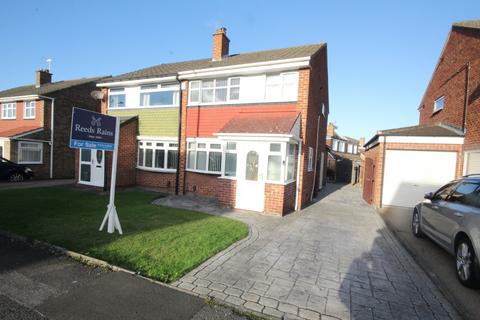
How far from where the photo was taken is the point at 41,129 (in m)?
17.2

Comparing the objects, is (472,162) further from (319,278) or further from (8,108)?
(8,108)

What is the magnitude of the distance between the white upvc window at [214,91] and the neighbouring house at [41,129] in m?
12.3

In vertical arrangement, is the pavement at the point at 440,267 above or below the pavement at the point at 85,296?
below

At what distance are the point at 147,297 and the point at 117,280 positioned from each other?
677mm

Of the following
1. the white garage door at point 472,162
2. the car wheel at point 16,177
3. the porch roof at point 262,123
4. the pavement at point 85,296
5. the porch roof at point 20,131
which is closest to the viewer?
the pavement at point 85,296

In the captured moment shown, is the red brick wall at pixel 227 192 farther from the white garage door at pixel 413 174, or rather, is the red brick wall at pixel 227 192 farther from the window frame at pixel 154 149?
the white garage door at pixel 413 174

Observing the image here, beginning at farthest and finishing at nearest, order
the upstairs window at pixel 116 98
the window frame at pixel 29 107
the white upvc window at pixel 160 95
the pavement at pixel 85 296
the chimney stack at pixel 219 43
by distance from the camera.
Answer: the window frame at pixel 29 107, the upstairs window at pixel 116 98, the chimney stack at pixel 219 43, the white upvc window at pixel 160 95, the pavement at pixel 85 296

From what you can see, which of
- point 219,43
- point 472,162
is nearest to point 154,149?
point 219,43

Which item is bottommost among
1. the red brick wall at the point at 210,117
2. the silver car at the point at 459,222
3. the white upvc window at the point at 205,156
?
the silver car at the point at 459,222

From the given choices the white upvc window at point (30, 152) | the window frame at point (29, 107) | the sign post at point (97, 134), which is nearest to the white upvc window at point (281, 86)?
the sign post at point (97, 134)

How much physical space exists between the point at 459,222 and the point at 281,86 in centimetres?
704

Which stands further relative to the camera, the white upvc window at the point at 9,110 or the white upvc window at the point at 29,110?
the white upvc window at the point at 9,110

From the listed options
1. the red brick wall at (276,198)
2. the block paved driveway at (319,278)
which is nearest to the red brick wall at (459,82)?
the block paved driveway at (319,278)

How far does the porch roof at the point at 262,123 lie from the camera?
342 inches
